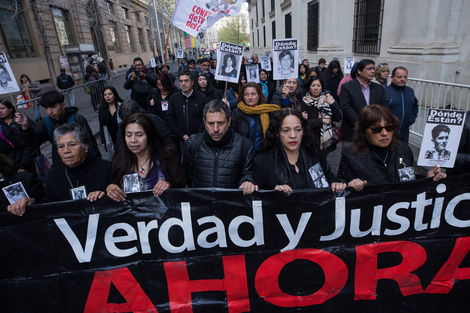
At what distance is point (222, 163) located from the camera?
2.62 metres

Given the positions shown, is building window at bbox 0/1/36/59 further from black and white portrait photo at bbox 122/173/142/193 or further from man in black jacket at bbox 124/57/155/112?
black and white portrait photo at bbox 122/173/142/193

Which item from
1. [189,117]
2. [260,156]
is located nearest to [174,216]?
[260,156]

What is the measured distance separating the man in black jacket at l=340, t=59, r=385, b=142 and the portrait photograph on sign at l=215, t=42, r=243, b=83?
1653 millimetres

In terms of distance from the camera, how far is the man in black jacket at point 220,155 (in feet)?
8.55

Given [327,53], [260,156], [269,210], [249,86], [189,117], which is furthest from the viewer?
[327,53]

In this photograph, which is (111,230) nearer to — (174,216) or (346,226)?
(174,216)

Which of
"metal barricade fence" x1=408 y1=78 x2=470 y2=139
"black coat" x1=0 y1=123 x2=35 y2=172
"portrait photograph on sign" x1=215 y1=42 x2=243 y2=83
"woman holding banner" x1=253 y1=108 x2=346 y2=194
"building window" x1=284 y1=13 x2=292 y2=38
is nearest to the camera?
"woman holding banner" x1=253 y1=108 x2=346 y2=194

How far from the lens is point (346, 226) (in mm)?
2211

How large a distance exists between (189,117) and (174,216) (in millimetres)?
2567

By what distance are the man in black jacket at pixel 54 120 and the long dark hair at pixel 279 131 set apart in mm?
2340

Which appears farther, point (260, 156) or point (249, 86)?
point (249, 86)

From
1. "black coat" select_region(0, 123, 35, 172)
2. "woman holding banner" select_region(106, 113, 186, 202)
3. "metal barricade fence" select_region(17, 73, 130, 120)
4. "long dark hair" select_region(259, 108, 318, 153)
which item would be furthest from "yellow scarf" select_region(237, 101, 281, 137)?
"metal barricade fence" select_region(17, 73, 130, 120)

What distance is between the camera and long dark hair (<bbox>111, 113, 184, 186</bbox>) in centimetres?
256

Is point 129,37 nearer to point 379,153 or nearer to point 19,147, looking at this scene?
point 19,147
